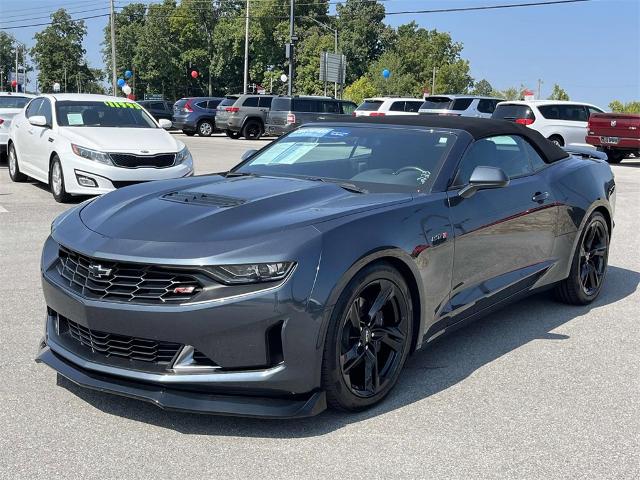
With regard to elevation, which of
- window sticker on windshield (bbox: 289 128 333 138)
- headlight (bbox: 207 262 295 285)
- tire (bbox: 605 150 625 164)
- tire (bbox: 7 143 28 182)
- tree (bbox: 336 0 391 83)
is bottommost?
tire (bbox: 605 150 625 164)

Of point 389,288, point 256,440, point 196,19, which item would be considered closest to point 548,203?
point 389,288

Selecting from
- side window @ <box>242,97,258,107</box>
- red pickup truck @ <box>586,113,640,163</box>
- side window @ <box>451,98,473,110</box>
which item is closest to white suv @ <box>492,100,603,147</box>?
red pickup truck @ <box>586,113,640,163</box>

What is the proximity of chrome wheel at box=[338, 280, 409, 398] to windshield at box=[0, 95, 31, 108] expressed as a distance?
47.8ft

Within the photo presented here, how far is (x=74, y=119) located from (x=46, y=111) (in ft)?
2.22

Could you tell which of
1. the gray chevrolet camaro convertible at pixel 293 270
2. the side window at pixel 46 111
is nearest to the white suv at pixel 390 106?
the side window at pixel 46 111

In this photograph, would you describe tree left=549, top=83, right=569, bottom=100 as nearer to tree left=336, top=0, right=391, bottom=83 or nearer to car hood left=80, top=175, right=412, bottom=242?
tree left=336, top=0, right=391, bottom=83

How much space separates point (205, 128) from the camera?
1287 inches

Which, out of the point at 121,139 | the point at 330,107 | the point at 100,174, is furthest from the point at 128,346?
the point at 330,107

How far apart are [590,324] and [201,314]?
325 cm

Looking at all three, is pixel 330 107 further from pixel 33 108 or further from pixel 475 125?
pixel 475 125

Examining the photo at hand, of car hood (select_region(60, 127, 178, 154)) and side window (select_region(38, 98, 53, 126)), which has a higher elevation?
side window (select_region(38, 98, 53, 126))

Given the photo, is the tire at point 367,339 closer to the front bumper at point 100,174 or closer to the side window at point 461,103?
the front bumper at point 100,174

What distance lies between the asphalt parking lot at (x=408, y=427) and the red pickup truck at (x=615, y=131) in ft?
53.0

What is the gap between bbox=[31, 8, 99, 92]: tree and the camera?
10606 centimetres
